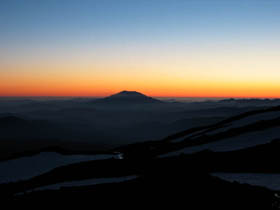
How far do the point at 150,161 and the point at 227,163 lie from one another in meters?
7.78

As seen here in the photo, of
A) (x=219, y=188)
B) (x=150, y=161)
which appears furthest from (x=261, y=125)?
(x=219, y=188)

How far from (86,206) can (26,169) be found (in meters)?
18.0

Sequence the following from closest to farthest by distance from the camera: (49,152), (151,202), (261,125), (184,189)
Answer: (151,202) < (184,189) < (261,125) < (49,152)

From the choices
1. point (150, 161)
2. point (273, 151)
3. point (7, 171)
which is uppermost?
point (273, 151)

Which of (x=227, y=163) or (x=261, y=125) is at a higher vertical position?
(x=261, y=125)

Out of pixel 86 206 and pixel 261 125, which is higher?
pixel 261 125

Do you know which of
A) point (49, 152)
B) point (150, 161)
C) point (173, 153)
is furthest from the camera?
point (49, 152)

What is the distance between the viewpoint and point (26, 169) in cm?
3138

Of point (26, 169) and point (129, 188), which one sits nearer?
point (129, 188)

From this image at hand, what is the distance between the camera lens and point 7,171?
30.7 m

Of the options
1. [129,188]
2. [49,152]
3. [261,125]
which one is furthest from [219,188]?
[49,152]

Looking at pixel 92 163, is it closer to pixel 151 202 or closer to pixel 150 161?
pixel 150 161

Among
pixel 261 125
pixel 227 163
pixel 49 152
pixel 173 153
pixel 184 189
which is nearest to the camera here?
pixel 184 189

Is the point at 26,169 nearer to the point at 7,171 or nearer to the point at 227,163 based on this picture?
the point at 7,171
